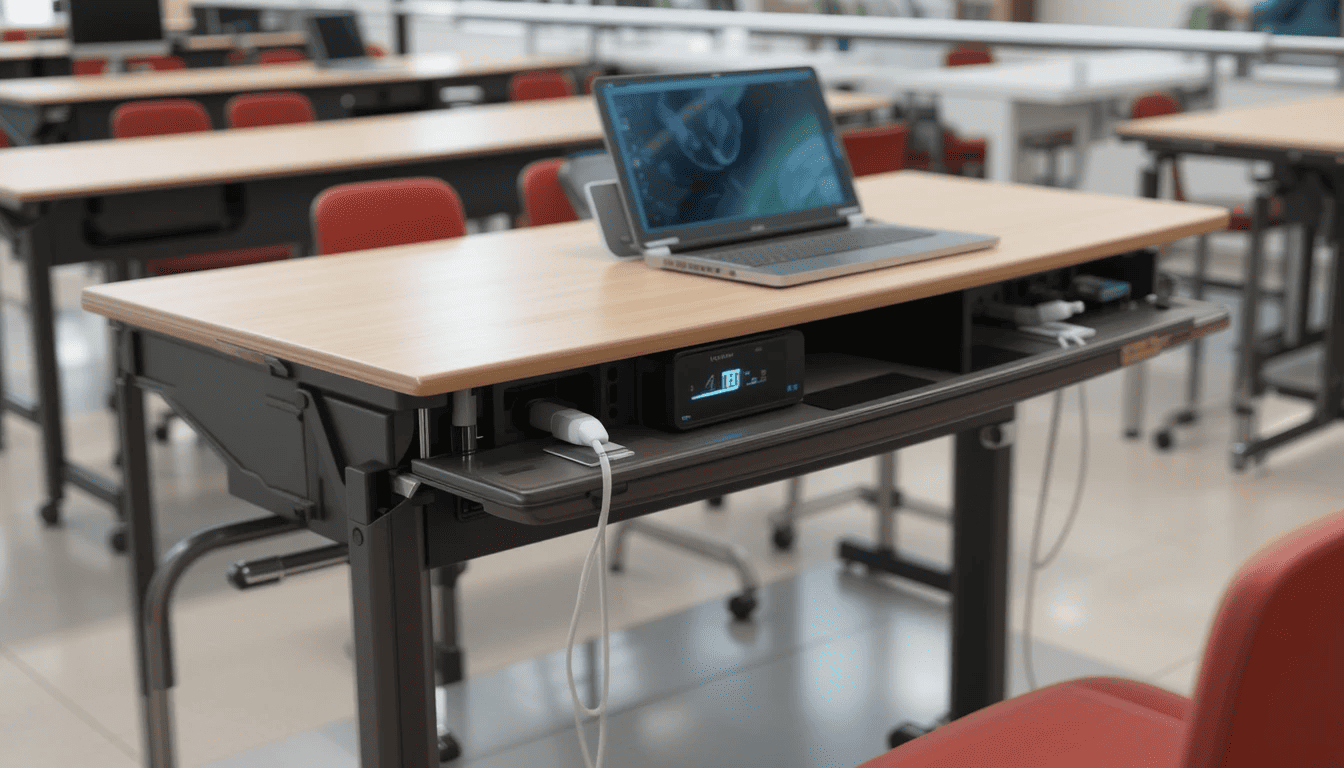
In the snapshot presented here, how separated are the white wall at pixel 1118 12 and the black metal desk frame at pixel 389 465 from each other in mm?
6098

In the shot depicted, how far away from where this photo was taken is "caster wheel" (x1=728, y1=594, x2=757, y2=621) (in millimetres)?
2893

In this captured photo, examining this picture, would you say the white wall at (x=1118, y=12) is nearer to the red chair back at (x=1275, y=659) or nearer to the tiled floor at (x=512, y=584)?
the tiled floor at (x=512, y=584)

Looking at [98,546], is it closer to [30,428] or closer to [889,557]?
[30,428]

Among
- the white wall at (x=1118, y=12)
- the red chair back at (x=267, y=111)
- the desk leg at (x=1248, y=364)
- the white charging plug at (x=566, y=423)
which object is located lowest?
the desk leg at (x=1248, y=364)

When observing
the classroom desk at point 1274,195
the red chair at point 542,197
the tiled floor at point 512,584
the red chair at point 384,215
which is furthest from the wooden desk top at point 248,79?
the classroom desk at point 1274,195

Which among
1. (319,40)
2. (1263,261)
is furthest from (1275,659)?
(319,40)

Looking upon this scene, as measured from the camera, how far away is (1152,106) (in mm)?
4512

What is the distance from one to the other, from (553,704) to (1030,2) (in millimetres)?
6709

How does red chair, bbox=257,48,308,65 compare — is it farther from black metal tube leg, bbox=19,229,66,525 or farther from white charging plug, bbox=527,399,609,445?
white charging plug, bbox=527,399,609,445

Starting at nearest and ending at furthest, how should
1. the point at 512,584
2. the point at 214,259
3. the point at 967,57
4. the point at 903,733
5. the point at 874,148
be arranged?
1. the point at 903,733
2. the point at 512,584
3. the point at 874,148
4. the point at 214,259
5. the point at 967,57

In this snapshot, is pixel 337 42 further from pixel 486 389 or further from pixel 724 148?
pixel 486 389

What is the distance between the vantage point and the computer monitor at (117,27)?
6.75m

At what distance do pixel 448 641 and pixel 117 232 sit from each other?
1393 mm

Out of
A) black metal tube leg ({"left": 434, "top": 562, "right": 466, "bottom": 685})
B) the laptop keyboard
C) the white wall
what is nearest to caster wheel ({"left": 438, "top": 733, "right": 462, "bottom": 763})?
black metal tube leg ({"left": 434, "top": 562, "right": 466, "bottom": 685})
